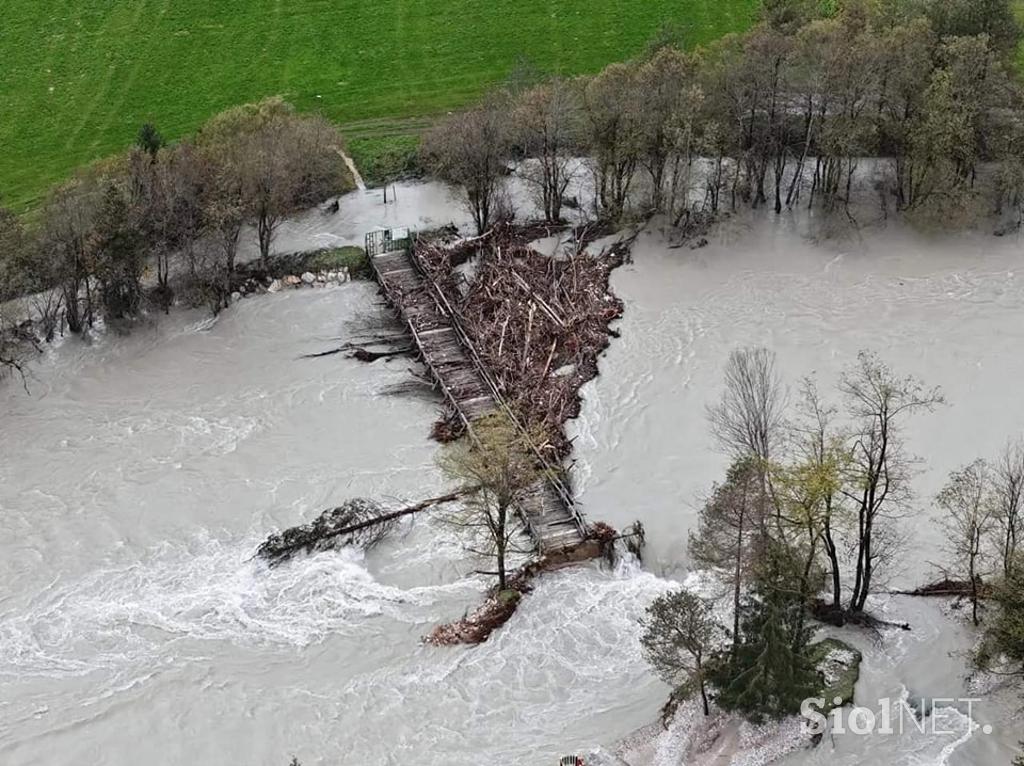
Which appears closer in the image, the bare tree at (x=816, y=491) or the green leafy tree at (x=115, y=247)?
the bare tree at (x=816, y=491)

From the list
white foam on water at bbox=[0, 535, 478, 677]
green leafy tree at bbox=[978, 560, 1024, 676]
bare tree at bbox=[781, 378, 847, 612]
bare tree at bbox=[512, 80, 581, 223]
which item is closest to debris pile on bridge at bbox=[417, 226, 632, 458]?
bare tree at bbox=[512, 80, 581, 223]

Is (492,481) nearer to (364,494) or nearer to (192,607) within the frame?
(364,494)

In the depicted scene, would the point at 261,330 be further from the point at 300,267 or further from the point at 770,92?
the point at 770,92

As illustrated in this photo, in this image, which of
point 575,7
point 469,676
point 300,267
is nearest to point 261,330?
point 300,267

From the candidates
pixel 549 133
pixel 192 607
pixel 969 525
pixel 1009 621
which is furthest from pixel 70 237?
pixel 1009 621

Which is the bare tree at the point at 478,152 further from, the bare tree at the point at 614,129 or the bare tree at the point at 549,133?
the bare tree at the point at 614,129

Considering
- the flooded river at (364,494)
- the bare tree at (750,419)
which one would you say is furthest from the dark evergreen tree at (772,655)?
the bare tree at (750,419)
